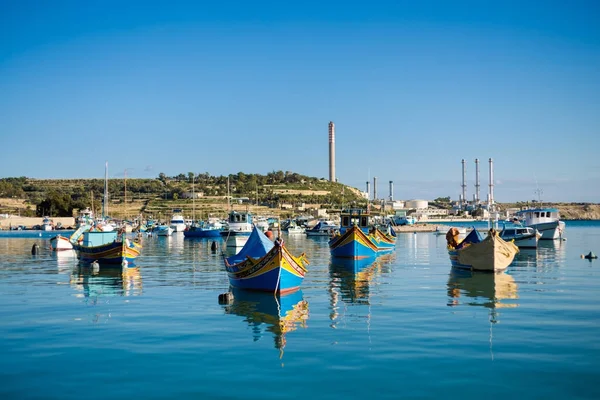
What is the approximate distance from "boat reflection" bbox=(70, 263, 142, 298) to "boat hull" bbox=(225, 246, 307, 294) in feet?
18.4

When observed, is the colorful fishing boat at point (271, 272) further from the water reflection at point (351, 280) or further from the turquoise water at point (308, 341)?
the water reflection at point (351, 280)

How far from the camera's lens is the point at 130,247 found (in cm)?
4922

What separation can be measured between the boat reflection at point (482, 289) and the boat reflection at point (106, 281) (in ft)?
52.9

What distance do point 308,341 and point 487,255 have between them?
23.1 meters

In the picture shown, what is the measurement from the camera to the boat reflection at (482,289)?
87.2 ft

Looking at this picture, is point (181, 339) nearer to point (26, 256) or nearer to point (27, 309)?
point (27, 309)

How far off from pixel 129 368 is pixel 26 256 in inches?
1977

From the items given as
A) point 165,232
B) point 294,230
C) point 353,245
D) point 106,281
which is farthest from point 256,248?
point 294,230

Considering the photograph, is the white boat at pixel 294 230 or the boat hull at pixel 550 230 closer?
the boat hull at pixel 550 230

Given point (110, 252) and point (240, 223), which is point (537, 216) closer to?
point (240, 223)

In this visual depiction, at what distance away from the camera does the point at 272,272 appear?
29109mm

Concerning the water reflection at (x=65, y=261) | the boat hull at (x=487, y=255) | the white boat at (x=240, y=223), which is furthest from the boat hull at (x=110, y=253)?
the white boat at (x=240, y=223)

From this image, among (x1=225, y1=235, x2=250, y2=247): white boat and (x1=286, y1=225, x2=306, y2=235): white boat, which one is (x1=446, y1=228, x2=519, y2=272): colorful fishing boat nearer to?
(x1=225, y1=235, x2=250, y2=247): white boat

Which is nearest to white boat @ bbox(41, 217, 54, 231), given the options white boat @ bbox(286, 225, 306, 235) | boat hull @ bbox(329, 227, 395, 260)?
white boat @ bbox(286, 225, 306, 235)
